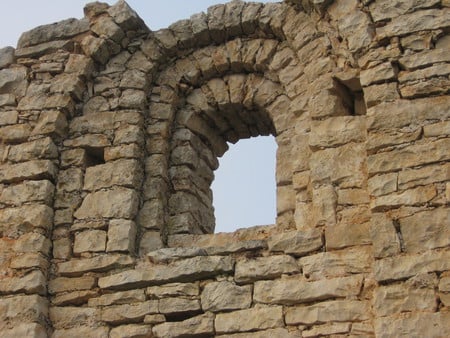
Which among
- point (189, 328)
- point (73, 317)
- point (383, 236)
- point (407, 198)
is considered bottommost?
point (189, 328)

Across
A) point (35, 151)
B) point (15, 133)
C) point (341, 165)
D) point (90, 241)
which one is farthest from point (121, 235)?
point (341, 165)

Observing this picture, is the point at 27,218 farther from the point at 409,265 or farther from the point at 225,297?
the point at 409,265

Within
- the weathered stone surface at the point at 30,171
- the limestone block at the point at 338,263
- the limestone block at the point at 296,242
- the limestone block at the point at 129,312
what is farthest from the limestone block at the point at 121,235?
the limestone block at the point at 338,263

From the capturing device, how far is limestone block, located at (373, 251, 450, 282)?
4.96 meters

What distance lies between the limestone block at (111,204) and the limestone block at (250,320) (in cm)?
136

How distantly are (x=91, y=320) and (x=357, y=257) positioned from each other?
2.15m

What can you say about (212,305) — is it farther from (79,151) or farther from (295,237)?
(79,151)

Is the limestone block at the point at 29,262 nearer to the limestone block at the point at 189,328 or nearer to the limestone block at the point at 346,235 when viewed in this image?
the limestone block at the point at 189,328

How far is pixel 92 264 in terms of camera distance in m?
6.23

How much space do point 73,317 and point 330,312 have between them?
2.09 meters

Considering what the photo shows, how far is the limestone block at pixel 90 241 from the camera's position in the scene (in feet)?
20.8

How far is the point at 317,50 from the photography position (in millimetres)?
6727

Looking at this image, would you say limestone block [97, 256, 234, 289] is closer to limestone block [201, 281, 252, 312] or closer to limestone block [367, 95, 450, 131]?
limestone block [201, 281, 252, 312]

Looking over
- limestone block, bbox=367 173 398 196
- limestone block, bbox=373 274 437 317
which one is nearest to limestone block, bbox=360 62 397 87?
limestone block, bbox=367 173 398 196
